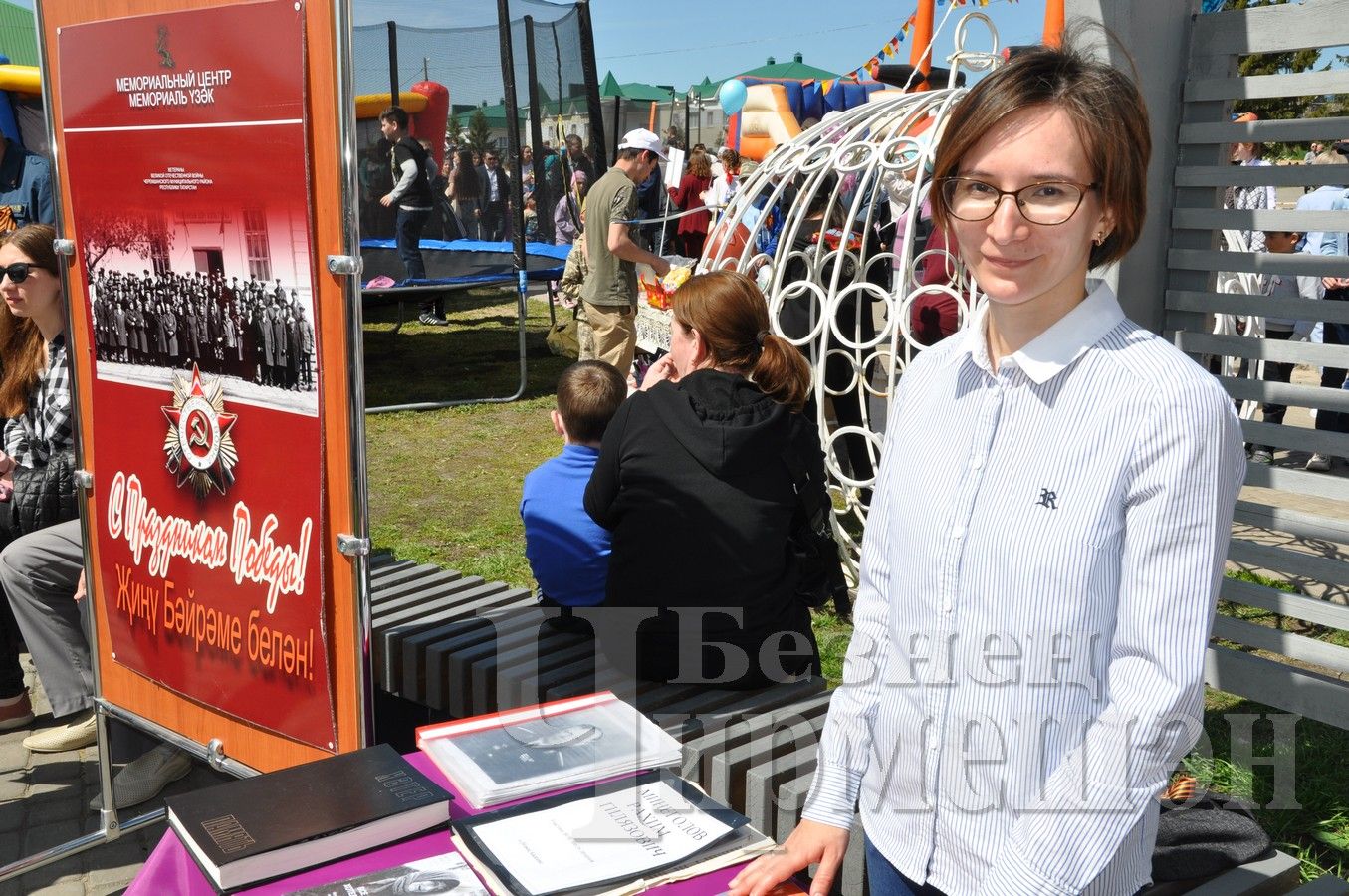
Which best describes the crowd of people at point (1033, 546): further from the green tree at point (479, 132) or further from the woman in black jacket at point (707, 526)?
the green tree at point (479, 132)

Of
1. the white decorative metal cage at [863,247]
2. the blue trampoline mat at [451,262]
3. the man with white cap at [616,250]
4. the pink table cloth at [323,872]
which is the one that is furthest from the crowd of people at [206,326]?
the blue trampoline mat at [451,262]

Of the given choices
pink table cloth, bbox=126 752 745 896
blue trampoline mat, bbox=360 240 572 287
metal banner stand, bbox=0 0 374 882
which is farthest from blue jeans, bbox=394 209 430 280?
pink table cloth, bbox=126 752 745 896

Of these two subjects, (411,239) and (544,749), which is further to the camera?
(411,239)

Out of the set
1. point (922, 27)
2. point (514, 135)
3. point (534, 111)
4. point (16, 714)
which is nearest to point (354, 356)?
point (16, 714)

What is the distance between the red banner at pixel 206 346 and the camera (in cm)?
240

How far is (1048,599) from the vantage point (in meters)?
1.33

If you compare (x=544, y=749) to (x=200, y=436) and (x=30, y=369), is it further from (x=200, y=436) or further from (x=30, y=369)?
(x=30, y=369)

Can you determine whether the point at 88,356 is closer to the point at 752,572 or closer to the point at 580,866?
the point at 752,572

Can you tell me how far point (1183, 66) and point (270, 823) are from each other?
2351 mm

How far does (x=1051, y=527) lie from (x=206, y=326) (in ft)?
6.49

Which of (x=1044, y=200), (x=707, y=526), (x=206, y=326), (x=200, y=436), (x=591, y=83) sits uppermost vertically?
(x=591, y=83)

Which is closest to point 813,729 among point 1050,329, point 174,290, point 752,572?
point 752,572

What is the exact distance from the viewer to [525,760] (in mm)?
1948

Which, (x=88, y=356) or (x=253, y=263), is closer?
(x=253, y=263)
